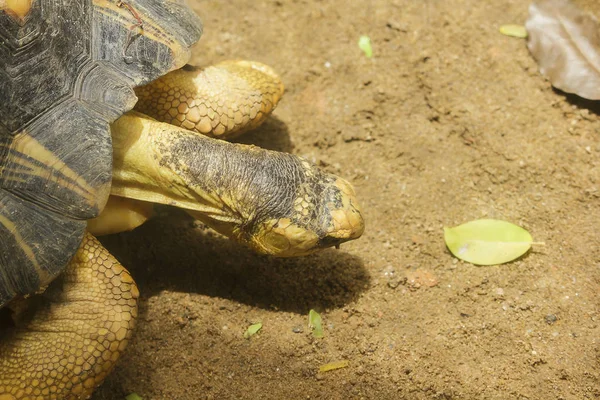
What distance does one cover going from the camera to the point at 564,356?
275 cm

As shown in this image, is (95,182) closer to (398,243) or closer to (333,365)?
(333,365)

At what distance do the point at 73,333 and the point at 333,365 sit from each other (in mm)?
1170

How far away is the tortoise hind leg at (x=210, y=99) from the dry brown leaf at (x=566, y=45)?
1811 millimetres

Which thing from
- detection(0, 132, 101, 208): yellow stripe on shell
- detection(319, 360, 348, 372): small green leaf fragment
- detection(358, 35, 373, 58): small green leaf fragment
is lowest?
detection(319, 360, 348, 372): small green leaf fragment

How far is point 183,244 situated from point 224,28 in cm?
177

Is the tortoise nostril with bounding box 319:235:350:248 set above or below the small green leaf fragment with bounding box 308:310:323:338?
above

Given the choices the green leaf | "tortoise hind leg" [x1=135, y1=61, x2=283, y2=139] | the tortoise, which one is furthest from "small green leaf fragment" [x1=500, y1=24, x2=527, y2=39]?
the tortoise

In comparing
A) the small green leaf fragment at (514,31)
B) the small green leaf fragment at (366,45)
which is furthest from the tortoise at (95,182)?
the small green leaf fragment at (514,31)

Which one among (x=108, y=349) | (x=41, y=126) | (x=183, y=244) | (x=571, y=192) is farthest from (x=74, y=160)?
(x=571, y=192)

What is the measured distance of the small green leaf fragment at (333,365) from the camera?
2.79 meters

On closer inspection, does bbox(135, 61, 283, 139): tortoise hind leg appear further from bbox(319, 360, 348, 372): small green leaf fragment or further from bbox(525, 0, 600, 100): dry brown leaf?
bbox(525, 0, 600, 100): dry brown leaf

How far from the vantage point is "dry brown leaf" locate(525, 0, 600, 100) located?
3685 millimetres

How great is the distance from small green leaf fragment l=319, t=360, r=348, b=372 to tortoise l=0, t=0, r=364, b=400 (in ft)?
1.80

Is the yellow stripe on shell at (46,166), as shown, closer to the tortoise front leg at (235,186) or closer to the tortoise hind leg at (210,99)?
the tortoise front leg at (235,186)
